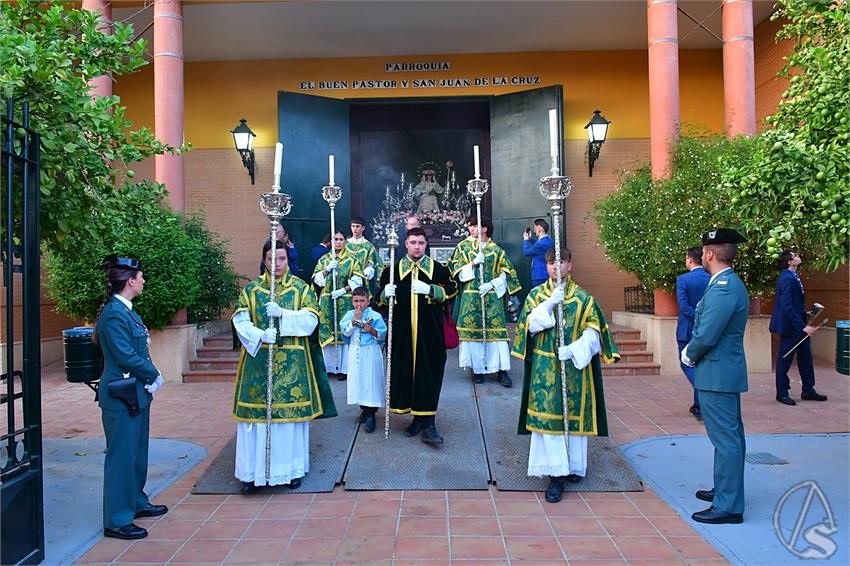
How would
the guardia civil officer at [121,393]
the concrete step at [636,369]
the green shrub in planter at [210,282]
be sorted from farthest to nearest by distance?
the green shrub in planter at [210,282] → the concrete step at [636,369] → the guardia civil officer at [121,393]

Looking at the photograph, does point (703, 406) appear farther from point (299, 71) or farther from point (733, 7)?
point (299, 71)

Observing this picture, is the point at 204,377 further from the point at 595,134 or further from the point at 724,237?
the point at 595,134

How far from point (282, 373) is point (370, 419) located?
150 cm

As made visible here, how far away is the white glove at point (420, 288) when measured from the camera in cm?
632

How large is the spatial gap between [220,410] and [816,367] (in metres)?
9.46

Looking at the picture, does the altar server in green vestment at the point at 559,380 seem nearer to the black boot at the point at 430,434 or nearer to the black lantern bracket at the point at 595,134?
the black boot at the point at 430,434

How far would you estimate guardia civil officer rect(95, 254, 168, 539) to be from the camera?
4.51 metres

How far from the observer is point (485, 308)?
851cm

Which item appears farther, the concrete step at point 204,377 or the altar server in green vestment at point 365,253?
the concrete step at point 204,377

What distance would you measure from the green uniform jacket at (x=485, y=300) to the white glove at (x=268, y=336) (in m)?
3.67

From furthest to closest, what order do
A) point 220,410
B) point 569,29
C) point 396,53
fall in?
1. point 396,53
2. point 569,29
3. point 220,410

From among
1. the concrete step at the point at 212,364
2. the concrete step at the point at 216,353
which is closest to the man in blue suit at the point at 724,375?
the concrete step at the point at 212,364

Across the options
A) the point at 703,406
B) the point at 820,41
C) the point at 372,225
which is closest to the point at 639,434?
the point at 703,406

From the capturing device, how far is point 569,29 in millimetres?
13609
